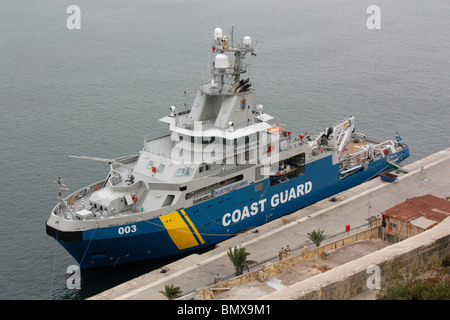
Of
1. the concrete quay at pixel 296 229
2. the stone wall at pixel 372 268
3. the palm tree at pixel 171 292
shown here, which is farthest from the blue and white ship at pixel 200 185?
the stone wall at pixel 372 268

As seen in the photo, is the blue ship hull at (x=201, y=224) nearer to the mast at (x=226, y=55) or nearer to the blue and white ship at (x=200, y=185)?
the blue and white ship at (x=200, y=185)

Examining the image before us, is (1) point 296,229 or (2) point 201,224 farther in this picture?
(1) point 296,229

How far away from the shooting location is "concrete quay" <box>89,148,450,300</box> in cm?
3020

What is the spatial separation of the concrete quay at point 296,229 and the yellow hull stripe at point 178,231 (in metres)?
1.01

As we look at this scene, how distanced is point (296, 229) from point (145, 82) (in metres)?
36.3

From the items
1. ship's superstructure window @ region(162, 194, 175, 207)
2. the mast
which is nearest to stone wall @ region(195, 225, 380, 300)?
ship's superstructure window @ region(162, 194, 175, 207)

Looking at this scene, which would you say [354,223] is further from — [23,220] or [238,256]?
[23,220]

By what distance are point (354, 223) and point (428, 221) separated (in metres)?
6.45

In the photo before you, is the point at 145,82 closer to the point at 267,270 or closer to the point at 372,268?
the point at 267,270

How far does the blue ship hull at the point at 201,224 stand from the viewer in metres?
31.7

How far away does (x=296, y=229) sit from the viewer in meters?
36.3

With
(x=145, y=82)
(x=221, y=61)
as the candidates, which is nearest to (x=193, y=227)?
(x=221, y=61)

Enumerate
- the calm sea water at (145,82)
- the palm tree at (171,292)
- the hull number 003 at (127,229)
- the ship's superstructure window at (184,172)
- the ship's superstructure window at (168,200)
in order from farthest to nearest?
the calm sea water at (145,82) < the ship's superstructure window at (184,172) < the ship's superstructure window at (168,200) < the hull number 003 at (127,229) < the palm tree at (171,292)

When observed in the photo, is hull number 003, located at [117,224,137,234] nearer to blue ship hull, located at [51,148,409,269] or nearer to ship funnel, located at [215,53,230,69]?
blue ship hull, located at [51,148,409,269]
